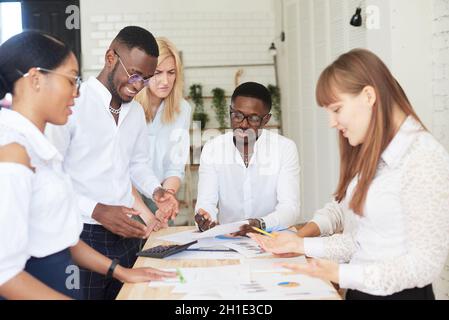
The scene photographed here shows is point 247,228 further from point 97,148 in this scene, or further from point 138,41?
point 138,41

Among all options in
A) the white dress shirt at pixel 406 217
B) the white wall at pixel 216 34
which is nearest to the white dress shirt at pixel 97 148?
the white dress shirt at pixel 406 217

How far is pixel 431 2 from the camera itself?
294 centimetres

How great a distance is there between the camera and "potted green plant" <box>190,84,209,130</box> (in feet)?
19.9

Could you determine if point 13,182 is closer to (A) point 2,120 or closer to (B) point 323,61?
(A) point 2,120

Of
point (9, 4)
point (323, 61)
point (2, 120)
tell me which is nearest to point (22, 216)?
point (2, 120)

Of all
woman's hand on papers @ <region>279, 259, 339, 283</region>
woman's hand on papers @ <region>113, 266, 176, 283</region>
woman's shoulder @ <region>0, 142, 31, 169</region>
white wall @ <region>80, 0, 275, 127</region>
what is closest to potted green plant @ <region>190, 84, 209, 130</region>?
white wall @ <region>80, 0, 275, 127</region>

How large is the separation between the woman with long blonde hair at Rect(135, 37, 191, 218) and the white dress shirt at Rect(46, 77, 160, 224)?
803 millimetres

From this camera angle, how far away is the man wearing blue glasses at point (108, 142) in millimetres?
2164

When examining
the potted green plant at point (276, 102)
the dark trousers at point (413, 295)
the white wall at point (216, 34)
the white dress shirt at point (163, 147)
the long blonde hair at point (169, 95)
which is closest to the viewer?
the dark trousers at point (413, 295)

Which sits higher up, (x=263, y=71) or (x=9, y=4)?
(x=9, y=4)

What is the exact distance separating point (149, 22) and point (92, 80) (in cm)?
416

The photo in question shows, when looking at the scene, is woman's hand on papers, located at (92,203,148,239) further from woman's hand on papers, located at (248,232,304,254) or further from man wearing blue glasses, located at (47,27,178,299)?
woman's hand on papers, located at (248,232,304,254)

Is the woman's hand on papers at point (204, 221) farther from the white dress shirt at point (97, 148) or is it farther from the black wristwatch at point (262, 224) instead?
the white dress shirt at point (97, 148)

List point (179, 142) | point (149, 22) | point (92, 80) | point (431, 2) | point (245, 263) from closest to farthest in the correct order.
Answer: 1. point (245, 263)
2. point (92, 80)
3. point (431, 2)
4. point (179, 142)
5. point (149, 22)
